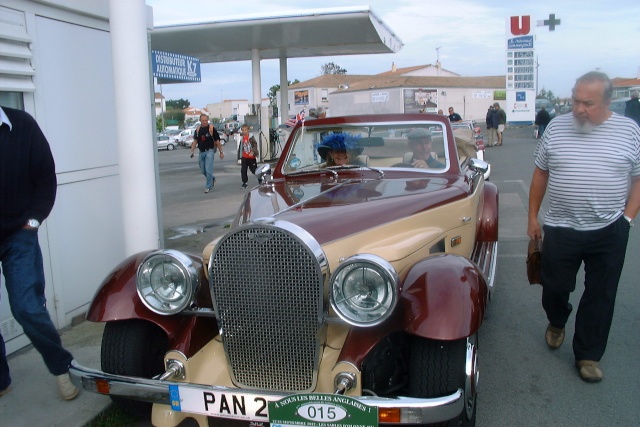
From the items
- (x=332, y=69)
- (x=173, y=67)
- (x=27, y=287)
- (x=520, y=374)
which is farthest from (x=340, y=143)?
(x=332, y=69)

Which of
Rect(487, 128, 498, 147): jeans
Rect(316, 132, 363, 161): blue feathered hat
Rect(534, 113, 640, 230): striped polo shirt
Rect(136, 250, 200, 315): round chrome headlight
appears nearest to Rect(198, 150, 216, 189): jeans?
Rect(316, 132, 363, 161): blue feathered hat

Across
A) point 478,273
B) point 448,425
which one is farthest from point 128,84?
point 448,425

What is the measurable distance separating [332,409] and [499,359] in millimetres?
2082

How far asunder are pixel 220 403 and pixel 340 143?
2.52 m

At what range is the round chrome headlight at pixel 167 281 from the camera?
3.02 metres

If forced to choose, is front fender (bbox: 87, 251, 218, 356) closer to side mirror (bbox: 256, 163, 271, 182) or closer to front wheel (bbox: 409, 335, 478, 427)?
front wheel (bbox: 409, 335, 478, 427)

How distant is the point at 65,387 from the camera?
3.59m

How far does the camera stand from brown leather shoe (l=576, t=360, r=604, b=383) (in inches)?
150

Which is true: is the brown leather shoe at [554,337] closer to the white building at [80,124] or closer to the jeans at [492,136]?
the white building at [80,124]

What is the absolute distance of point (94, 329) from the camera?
4773 millimetres

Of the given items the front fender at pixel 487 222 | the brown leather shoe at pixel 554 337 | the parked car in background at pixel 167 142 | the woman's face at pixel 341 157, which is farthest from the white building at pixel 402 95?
the brown leather shoe at pixel 554 337

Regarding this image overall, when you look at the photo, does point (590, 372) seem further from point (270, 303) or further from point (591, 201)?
point (270, 303)

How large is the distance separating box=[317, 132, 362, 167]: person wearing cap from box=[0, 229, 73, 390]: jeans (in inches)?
87.6

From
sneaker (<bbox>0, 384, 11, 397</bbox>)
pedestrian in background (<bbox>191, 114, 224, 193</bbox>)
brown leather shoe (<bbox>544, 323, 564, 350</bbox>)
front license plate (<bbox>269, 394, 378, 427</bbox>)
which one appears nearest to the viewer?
front license plate (<bbox>269, 394, 378, 427</bbox>)
